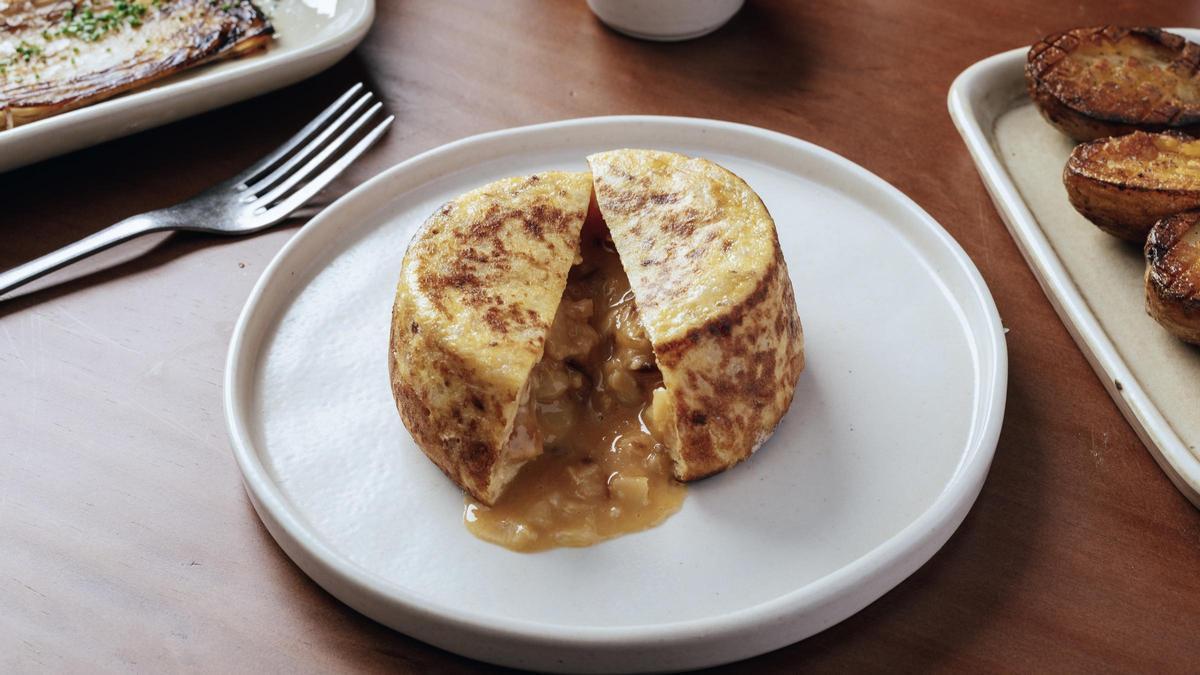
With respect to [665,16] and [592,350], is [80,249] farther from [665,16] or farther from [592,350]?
[665,16]

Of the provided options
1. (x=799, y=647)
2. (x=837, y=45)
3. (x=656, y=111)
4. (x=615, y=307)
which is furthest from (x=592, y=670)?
(x=837, y=45)

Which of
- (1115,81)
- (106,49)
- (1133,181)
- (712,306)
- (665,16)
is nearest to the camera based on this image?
(712,306)

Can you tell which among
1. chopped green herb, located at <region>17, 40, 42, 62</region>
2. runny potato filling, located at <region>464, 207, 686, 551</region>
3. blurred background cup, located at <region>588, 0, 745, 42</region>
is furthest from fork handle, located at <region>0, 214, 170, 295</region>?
blurred background cup, located at <region>588, 0, 745, 42</region>

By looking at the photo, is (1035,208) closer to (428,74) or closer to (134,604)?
(428,74)

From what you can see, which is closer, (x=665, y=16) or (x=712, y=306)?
(x=712, y=306)

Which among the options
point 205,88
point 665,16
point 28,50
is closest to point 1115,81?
point 665,16

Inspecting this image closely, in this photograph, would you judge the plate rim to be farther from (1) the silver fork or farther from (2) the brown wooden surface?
(1) the silver fork

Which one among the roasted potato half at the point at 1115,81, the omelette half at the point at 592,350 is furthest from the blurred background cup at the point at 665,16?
the omelette half at the point at 592,350
